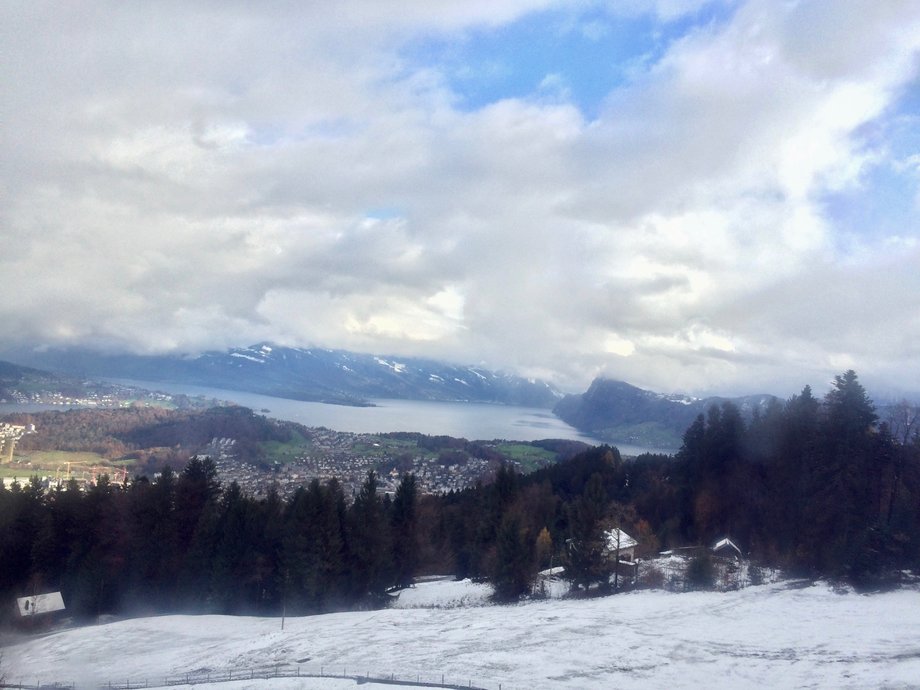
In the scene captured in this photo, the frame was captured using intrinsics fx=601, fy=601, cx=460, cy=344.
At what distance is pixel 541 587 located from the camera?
95.0 feet

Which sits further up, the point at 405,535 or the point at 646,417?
the point at 646,417

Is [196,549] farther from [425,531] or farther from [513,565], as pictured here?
[513,565]

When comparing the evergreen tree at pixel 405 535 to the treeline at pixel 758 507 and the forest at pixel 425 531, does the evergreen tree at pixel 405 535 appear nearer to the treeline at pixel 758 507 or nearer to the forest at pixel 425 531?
the forest at pixel 425 531

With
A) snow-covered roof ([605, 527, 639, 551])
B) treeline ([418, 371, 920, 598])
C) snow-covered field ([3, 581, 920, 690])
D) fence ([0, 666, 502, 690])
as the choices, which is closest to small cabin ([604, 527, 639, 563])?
snow-covered roof ([605, 527, 639, 551])

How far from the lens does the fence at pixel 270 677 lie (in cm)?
1650

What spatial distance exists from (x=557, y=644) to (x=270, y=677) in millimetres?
8922

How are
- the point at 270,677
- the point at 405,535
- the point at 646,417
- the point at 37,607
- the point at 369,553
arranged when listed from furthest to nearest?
1. the point at 646,417
2. the point at 405,535
3. the point at 369,553
4. the point at 37,607
5. the point at 270,677

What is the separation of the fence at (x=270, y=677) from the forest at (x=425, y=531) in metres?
10.2

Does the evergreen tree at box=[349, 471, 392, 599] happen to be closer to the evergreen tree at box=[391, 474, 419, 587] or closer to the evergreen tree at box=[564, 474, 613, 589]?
the evergreen tree at box=[391, 474, 419, 587]

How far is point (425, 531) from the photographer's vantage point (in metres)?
37.4

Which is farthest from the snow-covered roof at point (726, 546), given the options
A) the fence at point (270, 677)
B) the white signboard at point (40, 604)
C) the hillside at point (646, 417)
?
the hillside at point (646, 417)

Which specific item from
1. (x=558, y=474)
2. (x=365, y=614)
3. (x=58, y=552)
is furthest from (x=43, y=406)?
(x=365, y=614)

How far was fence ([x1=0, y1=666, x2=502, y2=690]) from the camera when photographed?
16.5m

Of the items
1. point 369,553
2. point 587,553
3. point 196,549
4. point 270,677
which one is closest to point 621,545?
point 587,553
